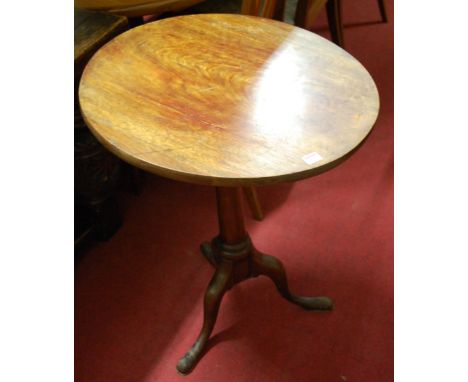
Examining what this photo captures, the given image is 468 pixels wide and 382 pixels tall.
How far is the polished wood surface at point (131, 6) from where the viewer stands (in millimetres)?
1600

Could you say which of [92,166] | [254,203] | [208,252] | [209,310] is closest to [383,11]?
[254,203]

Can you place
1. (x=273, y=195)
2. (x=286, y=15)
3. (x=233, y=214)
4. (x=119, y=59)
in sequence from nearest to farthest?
(x=119, y=59) < (x=233, y=214) < (x=286, y=15) < (x=273, y=195)

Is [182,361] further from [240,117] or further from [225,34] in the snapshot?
[225,34]

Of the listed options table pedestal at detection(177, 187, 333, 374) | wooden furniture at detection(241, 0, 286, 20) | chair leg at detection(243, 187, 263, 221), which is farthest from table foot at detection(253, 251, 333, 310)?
wooden furniture at detection(241, 0, 286, 20)

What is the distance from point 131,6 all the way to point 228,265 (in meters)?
0.84

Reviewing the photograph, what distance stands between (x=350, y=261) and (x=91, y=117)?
1106mm

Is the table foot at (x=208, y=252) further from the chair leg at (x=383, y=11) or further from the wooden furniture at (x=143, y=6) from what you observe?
the chair leg at (x=383, y=11)

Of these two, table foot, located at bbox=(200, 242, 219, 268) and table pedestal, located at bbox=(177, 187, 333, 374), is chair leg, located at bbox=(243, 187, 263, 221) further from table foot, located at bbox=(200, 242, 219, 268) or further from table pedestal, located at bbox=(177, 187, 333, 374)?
table pedestal, located at bbox=(177, 187, 333, 374)

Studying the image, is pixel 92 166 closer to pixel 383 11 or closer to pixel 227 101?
pixel 227 101

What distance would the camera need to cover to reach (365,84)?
1157 millimetres

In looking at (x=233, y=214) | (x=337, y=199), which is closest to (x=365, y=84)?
(x=233, y=214)

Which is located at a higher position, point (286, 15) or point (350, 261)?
point (286, 15)

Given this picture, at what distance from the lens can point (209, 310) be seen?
→ 1522mm

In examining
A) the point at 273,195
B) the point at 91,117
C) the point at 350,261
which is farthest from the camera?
the point at 273,195
